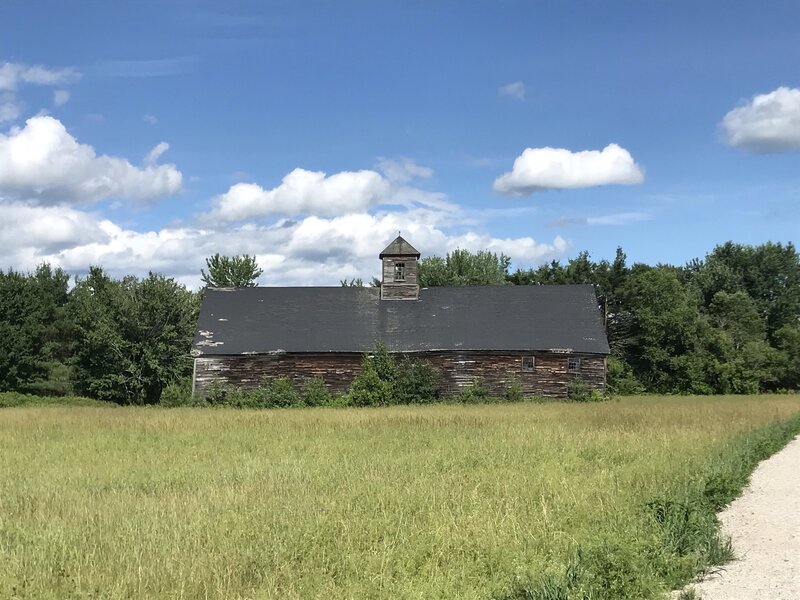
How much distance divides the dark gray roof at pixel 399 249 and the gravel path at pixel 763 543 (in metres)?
29.2

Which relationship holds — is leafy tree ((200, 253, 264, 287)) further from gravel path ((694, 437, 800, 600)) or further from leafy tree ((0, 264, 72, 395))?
gravel path ((694, 437, 800, 600))

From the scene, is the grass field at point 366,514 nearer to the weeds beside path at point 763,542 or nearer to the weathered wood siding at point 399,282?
the weeds beside path at point 763,542

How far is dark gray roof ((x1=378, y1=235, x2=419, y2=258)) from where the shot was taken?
40.8 meters

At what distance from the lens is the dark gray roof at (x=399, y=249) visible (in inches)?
1607

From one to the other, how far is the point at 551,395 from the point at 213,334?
58.4 feet

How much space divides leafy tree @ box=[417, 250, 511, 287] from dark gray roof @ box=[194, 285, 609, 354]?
24783 mm

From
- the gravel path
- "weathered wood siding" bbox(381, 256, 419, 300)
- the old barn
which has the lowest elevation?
the gravel path

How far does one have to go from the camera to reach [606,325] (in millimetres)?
54562

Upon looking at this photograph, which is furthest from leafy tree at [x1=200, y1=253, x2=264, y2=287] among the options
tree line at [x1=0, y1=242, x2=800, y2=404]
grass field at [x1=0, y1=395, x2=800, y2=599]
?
grass field at [x1=0, y1=395, x2=800, y2=599]

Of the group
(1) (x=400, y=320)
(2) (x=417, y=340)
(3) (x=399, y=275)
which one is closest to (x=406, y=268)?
(3) (x=399, y=275)

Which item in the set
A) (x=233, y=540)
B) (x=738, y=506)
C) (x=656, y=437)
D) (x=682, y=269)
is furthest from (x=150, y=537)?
(x=682, y=269)

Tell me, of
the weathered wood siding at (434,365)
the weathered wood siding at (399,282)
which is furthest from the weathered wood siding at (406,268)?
the weathered wood siding at (434,365)

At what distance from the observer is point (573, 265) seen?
186ft

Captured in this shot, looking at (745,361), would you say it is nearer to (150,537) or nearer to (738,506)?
(738,506)
